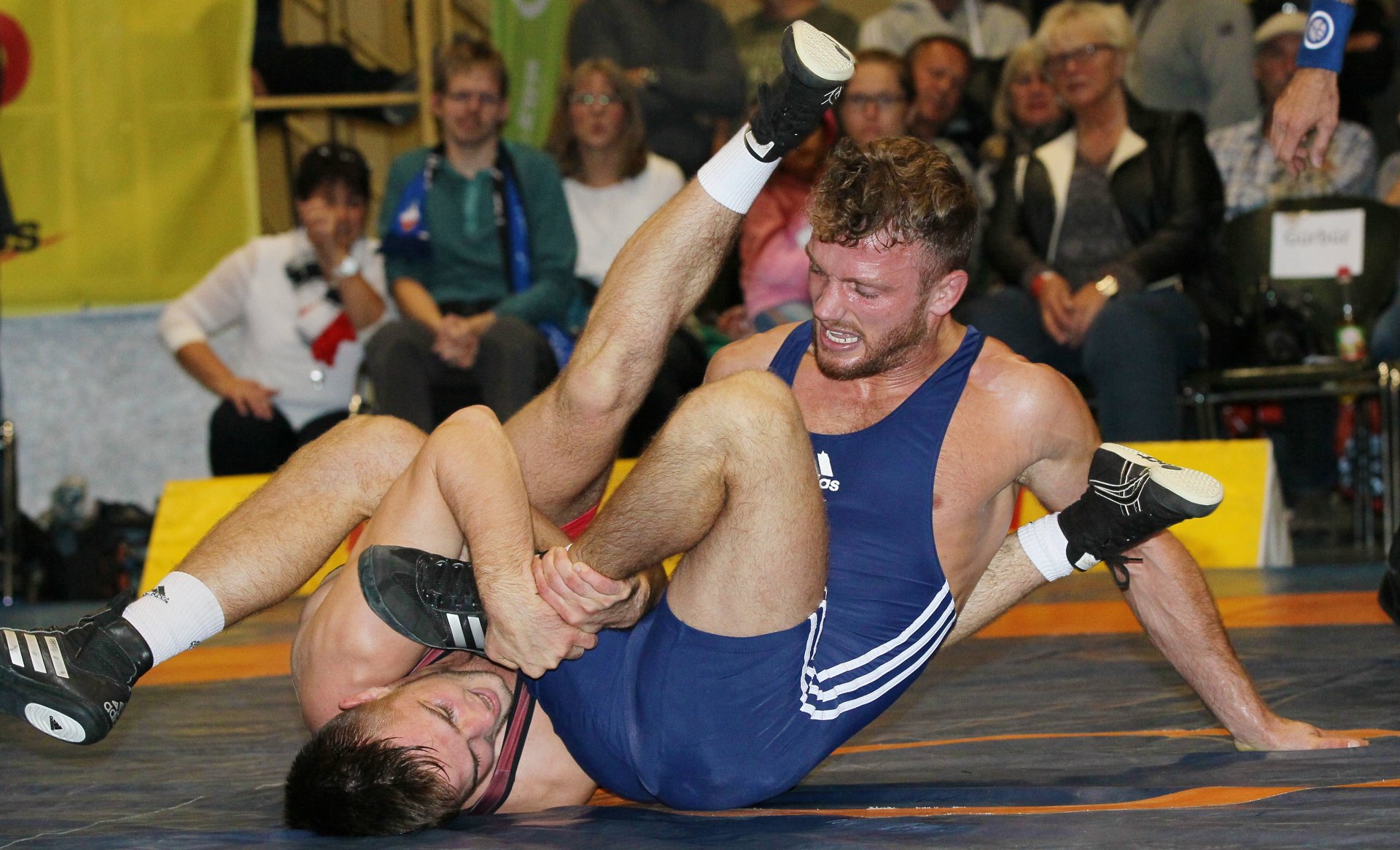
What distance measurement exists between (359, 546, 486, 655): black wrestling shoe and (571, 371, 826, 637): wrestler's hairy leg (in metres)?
0.26

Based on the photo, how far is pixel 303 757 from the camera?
2.41 metres

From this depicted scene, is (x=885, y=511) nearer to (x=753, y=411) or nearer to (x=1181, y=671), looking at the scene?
(x=753, y=411)

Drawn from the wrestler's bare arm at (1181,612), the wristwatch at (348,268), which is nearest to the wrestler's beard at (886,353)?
the wrestler's bare arm at (1181,612)

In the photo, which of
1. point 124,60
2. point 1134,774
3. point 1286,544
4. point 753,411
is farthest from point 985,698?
point 124,60

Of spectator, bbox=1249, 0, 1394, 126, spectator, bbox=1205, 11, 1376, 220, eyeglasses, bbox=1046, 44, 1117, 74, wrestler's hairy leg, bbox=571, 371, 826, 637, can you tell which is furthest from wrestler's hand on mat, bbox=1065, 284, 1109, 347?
wrestler's hairy leg, bbox=571, 371, 826, 637

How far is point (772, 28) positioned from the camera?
6.94m

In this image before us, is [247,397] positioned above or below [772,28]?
below

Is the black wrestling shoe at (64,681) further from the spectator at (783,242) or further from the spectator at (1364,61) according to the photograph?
the spectator at (1364,61)

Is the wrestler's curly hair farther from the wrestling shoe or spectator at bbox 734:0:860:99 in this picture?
spectator at bbox 734:0:860:99

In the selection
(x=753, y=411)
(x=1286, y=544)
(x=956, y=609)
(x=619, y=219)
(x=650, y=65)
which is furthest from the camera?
(x=650, y=65)

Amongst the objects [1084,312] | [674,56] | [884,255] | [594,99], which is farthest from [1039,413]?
[674,56]

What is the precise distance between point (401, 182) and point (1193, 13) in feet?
11.5

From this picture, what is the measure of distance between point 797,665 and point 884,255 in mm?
761

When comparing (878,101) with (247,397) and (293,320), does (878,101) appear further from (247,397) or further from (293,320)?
(247,397)
